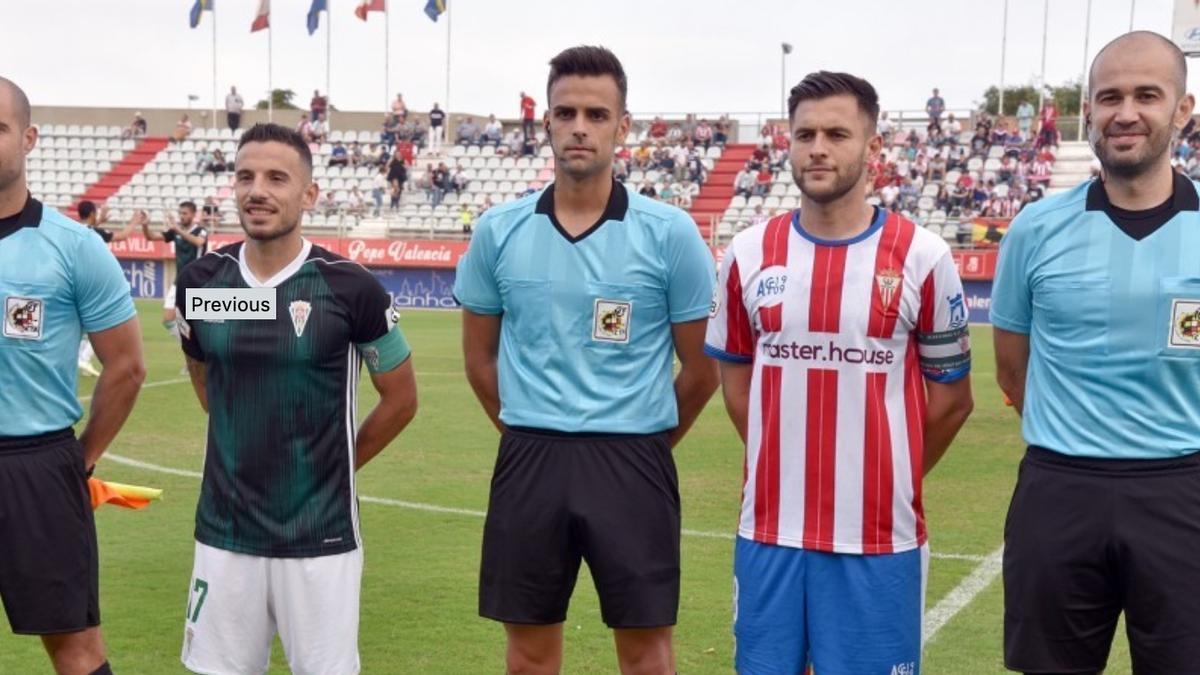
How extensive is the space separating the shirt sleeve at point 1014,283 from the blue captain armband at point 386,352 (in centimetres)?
179

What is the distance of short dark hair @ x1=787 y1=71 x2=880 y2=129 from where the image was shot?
4254 millimetres

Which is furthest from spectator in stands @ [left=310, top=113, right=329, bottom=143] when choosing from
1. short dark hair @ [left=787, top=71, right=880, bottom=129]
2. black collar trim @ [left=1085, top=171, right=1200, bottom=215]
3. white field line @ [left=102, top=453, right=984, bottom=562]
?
black collar trim @ [left=1085, top=171, right=1200, bottom=215]

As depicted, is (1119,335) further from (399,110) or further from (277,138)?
(399,110)

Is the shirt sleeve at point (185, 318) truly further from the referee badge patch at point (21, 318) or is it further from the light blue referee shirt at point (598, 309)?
the light blue referee shirt at point (598, 309)

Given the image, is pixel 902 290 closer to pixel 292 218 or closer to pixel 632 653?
pixel 632 653

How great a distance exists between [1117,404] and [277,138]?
2.58 m

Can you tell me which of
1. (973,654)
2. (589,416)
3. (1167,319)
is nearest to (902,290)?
(1167,319)

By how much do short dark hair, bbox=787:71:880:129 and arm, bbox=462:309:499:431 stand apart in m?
1.22

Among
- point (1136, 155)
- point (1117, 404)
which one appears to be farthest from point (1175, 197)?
point (1117, 404)

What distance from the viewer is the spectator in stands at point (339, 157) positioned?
4369 centimetres

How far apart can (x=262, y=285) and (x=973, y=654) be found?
348 centimetres

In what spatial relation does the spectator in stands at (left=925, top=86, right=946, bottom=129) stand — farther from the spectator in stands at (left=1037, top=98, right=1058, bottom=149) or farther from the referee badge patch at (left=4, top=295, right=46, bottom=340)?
the referee badge patch at (left=4, top=295, right=46, bottom=340)

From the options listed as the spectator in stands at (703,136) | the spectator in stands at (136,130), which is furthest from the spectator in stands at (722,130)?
the spectator in stands at (136,130)

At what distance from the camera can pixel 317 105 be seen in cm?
4772
